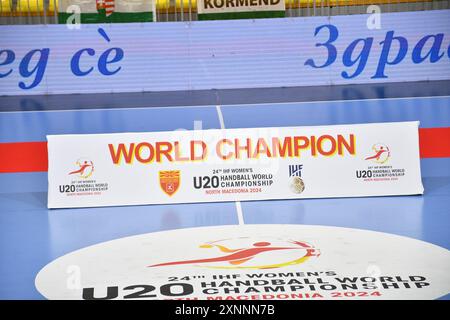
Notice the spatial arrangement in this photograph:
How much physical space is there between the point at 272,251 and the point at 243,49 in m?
12.2

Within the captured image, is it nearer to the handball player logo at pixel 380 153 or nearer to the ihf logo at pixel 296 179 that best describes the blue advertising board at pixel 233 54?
the handball player logo at pixel 380 153

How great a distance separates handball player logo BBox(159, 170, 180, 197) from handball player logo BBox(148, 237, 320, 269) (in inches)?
66.8

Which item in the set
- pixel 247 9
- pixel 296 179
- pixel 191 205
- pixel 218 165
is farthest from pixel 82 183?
pixel 247 9

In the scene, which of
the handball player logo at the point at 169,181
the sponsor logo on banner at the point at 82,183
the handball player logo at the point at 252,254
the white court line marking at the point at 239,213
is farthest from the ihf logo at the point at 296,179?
the sponsor logo on banner at the point at 82,183

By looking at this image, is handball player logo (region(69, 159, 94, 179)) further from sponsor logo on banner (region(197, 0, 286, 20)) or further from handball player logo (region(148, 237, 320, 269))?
sponsor logo on banner (region(197, 0, 286, 20))

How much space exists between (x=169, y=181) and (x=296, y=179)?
4.82 ft

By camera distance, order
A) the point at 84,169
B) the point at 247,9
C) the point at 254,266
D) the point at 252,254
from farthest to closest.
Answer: the point at 247,9 < the point at 84,169 < the point at 252,254 < the point at 254,266

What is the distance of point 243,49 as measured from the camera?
1845 cm

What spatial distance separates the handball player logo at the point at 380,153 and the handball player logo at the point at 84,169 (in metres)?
3.19

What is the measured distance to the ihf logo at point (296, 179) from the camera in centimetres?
877

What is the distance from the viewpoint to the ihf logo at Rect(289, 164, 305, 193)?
877 cm

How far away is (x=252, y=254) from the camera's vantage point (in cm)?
667

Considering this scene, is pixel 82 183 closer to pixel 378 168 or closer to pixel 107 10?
pixel 378 168
